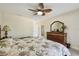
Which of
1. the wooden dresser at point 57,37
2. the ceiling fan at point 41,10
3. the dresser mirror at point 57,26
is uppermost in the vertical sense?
the ceiling fan at point 41,10

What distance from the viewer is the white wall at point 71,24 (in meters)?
1.67

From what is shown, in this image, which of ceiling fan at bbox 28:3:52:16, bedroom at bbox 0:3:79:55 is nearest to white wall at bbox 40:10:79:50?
bedroom at bbox 0:3:79:55

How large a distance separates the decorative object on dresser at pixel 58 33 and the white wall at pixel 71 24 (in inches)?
1.7

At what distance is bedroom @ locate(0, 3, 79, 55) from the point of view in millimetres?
1645

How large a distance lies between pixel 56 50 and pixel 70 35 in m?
0.29

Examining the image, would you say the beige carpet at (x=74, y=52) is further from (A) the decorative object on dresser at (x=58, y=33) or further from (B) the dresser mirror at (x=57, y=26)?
(B) the dresser mirror at (x=57, y=26)

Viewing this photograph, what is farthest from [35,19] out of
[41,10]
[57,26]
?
[57,26]

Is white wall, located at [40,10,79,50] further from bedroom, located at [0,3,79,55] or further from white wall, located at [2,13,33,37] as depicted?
white wall, located at [2,13,33,37]

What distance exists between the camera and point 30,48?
5.40ft

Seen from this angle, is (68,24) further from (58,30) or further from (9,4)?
(9,4)

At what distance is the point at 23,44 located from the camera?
1.68 m

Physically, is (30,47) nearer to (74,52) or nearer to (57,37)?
(57,37)

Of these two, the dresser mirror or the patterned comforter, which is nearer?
the patterned comforter

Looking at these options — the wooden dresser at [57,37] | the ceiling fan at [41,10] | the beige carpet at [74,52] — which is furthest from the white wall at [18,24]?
the beige carpet at [74,52]
